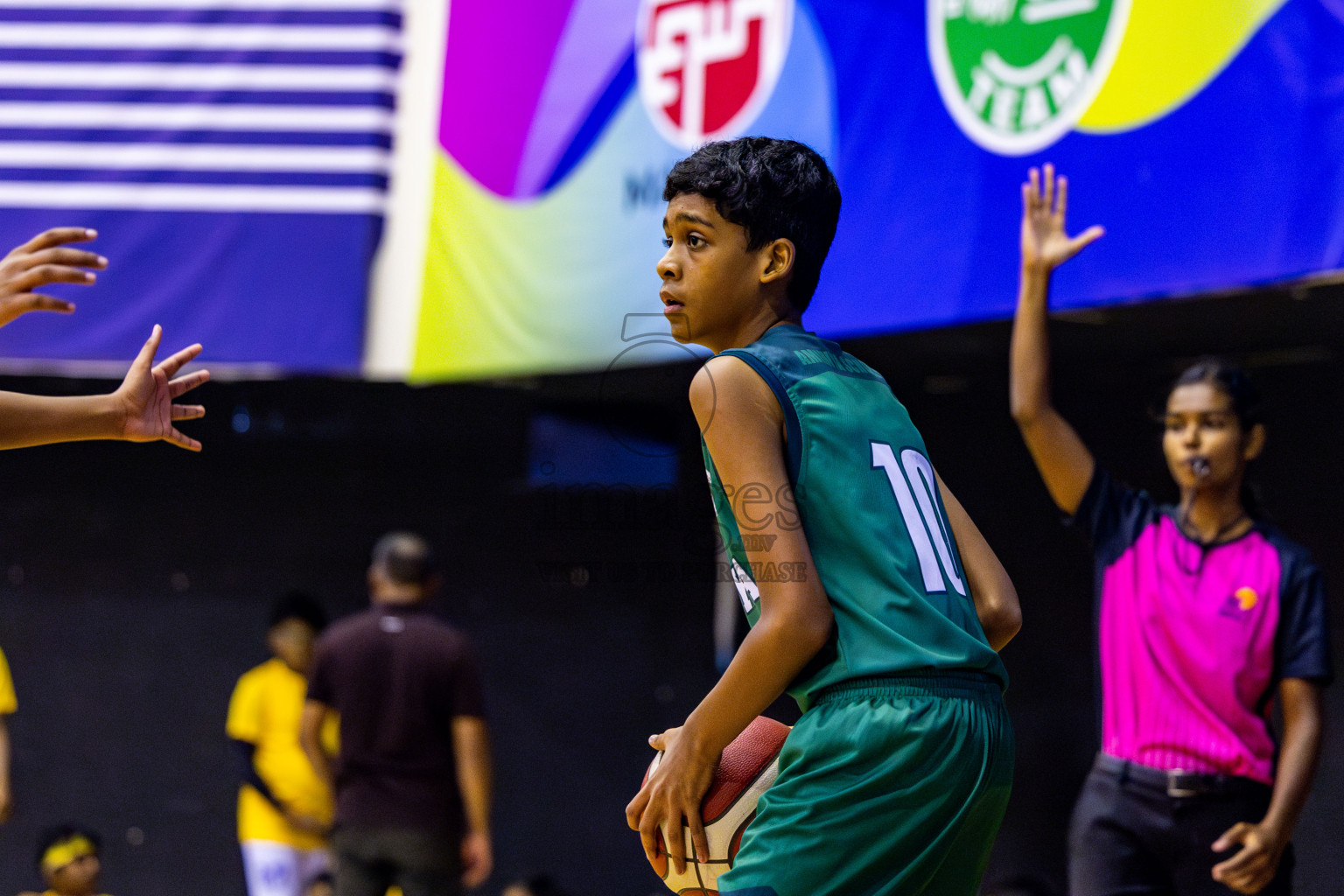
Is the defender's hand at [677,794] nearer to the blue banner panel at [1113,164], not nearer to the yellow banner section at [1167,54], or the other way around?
the blue banner panel at [1113,164]

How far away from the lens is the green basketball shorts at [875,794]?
208 cm

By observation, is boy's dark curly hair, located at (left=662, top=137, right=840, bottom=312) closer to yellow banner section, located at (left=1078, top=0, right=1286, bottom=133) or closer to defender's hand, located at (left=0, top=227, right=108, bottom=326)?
defender's hand, located at (left=0, top=227, right=108, bottom=326)

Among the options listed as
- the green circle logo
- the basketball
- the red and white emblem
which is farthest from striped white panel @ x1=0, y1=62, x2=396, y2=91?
the basketball

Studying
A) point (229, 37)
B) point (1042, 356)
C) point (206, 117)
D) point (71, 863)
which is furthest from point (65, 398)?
point (229, 37)

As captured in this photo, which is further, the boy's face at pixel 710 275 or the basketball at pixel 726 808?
the boy's face at pixel 710 275

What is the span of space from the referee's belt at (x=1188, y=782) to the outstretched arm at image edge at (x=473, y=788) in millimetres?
2689

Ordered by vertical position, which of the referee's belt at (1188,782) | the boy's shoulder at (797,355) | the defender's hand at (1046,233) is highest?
the defender's hand at (1046,233)

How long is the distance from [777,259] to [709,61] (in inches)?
179

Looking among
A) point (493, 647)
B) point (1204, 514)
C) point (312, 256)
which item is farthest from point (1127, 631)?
point (493, 647)

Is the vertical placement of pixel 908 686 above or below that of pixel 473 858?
above

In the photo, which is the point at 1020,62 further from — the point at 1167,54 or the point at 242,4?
the point at 242,4

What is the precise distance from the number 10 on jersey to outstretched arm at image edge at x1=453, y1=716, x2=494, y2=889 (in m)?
3.61

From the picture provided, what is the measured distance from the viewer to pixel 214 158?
26.7 feet

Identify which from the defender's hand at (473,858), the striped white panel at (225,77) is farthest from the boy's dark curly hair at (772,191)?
the striped white panel at (225,77)
